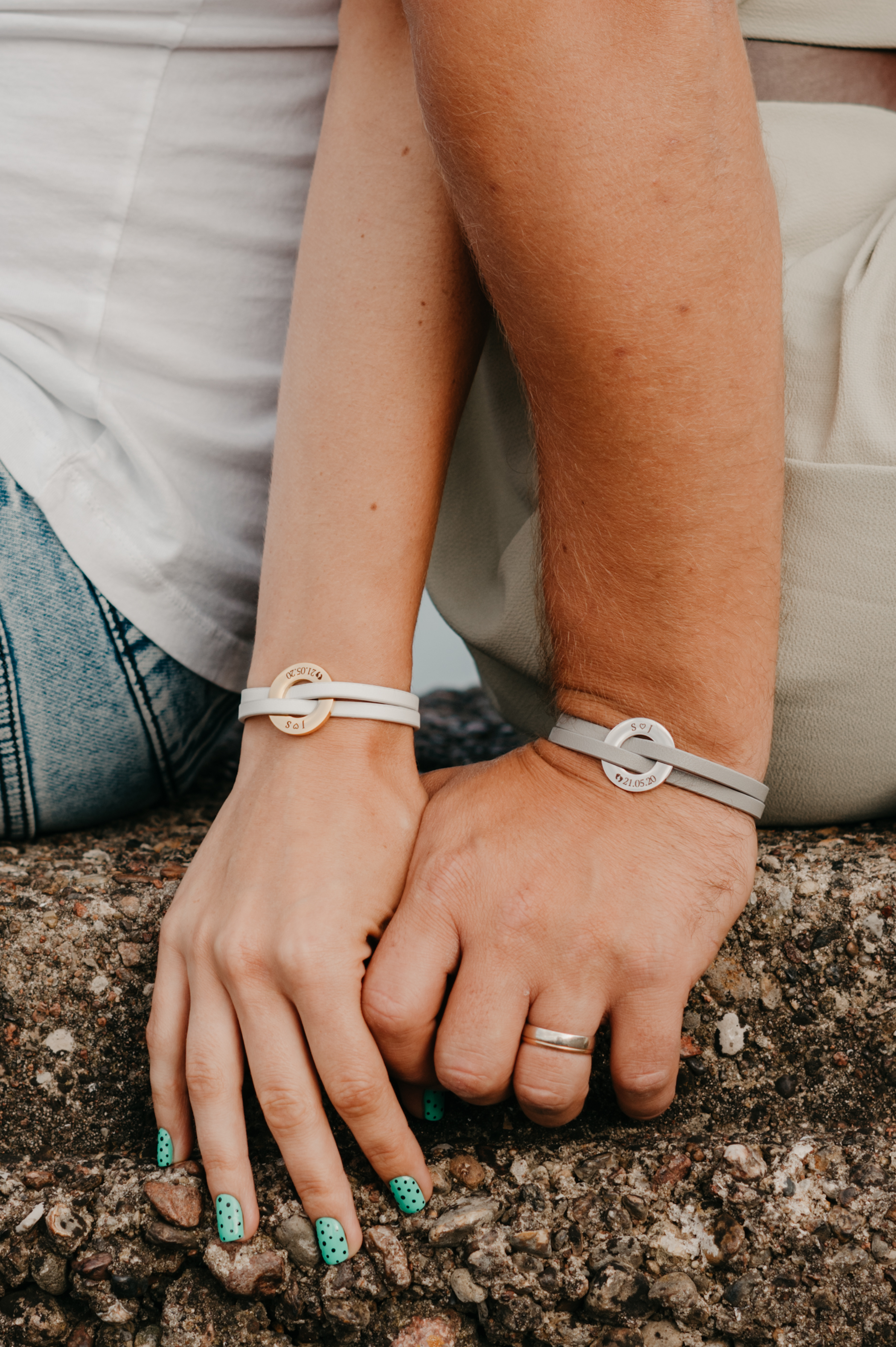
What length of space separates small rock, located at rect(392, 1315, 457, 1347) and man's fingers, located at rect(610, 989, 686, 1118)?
210 millimetres

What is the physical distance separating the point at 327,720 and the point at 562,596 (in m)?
0.23

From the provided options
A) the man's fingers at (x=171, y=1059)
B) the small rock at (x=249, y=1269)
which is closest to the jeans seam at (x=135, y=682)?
the man's fingers at (x=171, y=1059)

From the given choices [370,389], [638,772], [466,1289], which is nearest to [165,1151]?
[466,1289]

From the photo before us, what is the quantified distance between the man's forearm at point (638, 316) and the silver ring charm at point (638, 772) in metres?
0.01

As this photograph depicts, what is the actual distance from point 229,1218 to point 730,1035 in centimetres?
45

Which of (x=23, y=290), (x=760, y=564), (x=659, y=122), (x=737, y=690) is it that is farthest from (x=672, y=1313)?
(x=23, y=290)

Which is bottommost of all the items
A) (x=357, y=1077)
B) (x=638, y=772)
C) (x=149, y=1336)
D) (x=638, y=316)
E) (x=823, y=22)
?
(x=149, y=1336)

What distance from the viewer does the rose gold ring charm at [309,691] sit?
30.8 inches

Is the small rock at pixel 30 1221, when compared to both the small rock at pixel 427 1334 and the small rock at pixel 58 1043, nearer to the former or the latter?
the small rock at pixel 58 1043

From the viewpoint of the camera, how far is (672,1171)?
0.73 metres

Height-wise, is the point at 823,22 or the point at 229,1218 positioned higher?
the point at 823,22

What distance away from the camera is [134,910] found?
860mm

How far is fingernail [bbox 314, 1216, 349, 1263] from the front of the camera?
0.69m

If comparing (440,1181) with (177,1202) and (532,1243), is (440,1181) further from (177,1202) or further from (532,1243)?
(177,1202)
